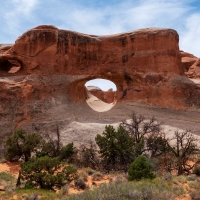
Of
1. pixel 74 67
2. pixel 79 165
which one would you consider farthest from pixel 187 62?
pixel 79 165

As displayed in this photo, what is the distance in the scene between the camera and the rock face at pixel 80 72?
25.1 metres

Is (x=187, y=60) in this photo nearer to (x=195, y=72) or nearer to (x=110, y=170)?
(x=195, y=72)

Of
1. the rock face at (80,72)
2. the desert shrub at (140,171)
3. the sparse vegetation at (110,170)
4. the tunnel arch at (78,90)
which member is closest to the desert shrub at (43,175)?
the sparse vegetation at (110,170)

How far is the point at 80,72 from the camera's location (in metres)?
27.1

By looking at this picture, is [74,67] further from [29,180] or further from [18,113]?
[29,180]

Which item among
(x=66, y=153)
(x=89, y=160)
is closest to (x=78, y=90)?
(x=66, y=153)

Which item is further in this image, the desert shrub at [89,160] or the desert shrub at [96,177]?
the desert shrub at [89,160]

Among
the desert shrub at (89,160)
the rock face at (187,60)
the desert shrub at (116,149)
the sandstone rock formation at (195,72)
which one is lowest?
the desert shrub at (89,160)

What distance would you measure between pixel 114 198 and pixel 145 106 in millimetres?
19402

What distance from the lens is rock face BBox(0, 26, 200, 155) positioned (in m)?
25.1

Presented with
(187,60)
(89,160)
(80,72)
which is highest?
(187,60)

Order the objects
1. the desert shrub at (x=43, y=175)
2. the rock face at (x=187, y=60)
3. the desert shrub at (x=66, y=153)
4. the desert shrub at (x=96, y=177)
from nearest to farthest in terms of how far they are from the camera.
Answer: the desert shrub at (x=43, y=175) → the desert shrub at (x=96, y=177) → the desert shrub at (x=66, y=153) → the rock face at (x=187, y=60)

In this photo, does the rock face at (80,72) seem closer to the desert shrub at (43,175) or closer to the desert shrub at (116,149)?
the desert shrub at (116,149)

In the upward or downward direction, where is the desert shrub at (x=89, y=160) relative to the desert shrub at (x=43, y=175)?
downward
